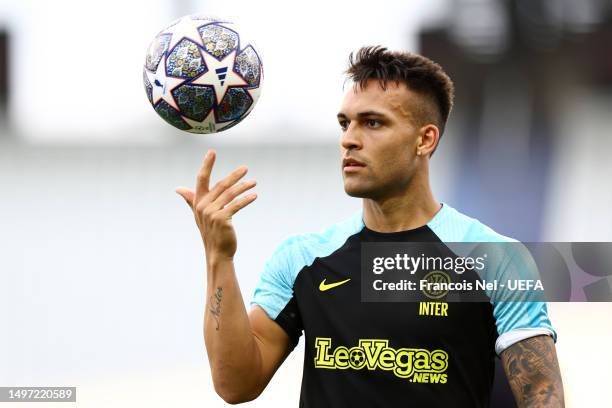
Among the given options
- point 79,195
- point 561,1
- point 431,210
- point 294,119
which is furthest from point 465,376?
point 79,195

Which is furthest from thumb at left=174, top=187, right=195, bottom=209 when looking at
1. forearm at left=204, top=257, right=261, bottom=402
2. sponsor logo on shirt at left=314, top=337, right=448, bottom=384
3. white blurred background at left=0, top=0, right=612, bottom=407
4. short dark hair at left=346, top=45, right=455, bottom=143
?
white blurred background at left=0, top=0, right=612, bottom=407

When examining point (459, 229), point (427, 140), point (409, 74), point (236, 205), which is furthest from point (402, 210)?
point (236, 205)

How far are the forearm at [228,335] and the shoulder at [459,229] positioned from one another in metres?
0.94

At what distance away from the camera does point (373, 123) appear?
12.6 ft

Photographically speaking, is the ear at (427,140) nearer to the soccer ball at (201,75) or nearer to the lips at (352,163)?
the lips at (352,163)

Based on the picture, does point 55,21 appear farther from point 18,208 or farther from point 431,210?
point 431,210

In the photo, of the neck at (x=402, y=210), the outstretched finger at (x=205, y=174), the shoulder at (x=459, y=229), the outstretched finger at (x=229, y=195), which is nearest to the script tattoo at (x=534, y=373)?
the shoulder at (x=459, y=229)

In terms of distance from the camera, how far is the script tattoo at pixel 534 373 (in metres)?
3.32

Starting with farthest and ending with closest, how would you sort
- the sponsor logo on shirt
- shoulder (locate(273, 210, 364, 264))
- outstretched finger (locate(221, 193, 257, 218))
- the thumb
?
shoulder (locate(273, 210, 364, 264)), the sponsor logo on shirt, the thumb, outstretched finger (locate(221, 193, 257, 218))

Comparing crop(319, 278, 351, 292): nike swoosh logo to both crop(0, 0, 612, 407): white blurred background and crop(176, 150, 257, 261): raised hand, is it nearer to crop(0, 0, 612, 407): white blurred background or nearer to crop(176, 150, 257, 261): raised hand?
crop(176, 150, 257, 261): raised hand

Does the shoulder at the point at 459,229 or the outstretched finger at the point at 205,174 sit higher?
the outstretched finger at the point at 205,174

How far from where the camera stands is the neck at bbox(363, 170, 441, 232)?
3834 mm

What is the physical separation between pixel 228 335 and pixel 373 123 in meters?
1.12

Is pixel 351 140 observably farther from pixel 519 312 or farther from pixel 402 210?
pixel 519 312
